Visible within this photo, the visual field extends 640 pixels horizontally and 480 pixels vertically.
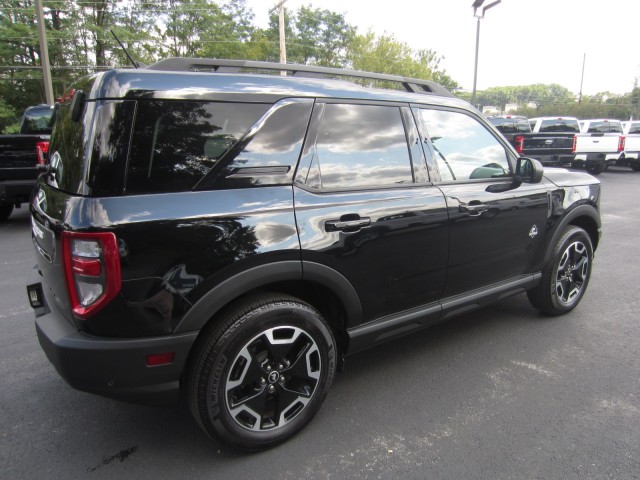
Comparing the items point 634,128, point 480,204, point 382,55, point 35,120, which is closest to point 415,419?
point 480,204

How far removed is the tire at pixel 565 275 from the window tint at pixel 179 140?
9.51ft

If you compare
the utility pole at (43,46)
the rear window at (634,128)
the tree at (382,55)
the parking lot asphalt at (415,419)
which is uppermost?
the tree at (382,55)

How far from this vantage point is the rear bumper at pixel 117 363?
193cm

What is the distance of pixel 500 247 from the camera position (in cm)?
329

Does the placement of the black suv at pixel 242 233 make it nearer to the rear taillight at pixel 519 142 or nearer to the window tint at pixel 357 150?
the window tint at pixel 357 150

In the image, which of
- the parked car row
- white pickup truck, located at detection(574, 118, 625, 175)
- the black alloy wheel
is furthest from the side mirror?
white pickup truck, located at detection(574, 118, 625, 175)

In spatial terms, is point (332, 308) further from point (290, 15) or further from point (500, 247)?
point (290, 15)

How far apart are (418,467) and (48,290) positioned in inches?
80.9

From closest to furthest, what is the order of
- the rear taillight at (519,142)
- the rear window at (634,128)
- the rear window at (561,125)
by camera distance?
the rear taillight at (519,142) < the rear window at (561,125) < the rear window at (634,128)

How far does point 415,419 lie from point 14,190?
24.7ft

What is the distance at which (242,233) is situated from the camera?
83.1 inches

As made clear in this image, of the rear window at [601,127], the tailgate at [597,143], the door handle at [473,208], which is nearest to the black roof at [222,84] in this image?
the door handle at [473,208]

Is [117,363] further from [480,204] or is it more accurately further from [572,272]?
[572,272]

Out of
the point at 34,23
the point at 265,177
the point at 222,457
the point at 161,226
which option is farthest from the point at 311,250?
the point at 34,23
